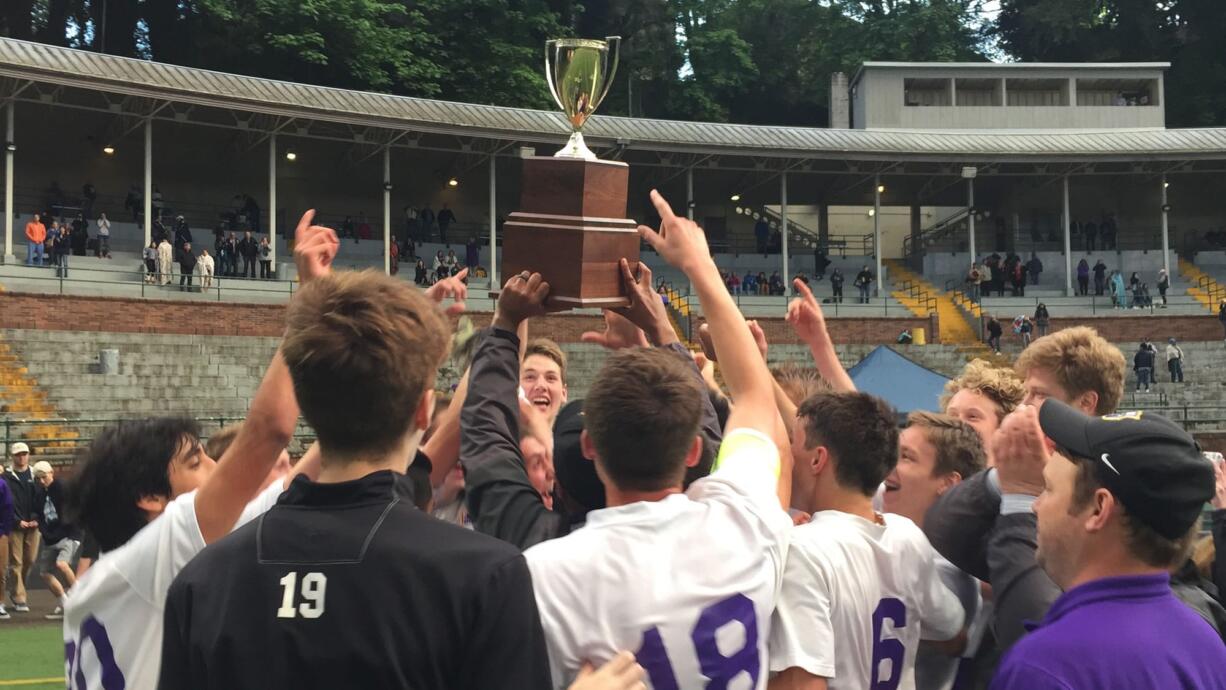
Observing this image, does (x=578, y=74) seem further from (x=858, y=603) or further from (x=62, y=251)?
(x=62, y=251)

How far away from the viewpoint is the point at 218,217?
32.7 metres

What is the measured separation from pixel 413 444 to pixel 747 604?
85 cm

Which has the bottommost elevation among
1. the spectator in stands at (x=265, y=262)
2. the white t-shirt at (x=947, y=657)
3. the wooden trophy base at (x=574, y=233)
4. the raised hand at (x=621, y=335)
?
the white t-shirt at (x=947, y=657)

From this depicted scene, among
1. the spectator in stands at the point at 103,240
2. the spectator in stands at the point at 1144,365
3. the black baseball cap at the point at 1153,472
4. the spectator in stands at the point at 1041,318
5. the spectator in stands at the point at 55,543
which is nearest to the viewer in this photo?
the black baseball cap at the point at 1153,472

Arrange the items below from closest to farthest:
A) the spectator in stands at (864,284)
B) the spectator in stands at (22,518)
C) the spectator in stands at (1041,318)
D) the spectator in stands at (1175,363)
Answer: the spectator in stands at (22,518)
the spectator in stands at (1175,363)
the spectator in stands at (1041,318)
the spectator in stands at (864,284)

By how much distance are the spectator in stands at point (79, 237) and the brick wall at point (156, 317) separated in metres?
4.15

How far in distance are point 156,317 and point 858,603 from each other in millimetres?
22679

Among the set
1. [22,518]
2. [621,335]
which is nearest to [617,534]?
[621,335]

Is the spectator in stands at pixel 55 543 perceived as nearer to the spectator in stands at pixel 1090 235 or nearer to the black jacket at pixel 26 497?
the black jacket at pixel 26 497

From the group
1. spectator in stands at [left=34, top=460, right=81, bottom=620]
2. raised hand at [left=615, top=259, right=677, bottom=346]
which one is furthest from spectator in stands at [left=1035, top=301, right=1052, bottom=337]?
raised hand at [left=615, top=259, right=677, bottom=346]

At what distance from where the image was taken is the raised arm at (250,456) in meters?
2.60

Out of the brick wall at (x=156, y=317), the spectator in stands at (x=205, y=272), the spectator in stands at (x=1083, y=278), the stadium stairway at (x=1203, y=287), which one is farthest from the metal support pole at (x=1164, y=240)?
the spectator in stands at (x=205, y=272)

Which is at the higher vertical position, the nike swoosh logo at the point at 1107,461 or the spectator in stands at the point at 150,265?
the spectator in stands at the point at 150,265

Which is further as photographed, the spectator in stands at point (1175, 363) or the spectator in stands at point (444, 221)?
the spectator in stands at point (444, 221)
